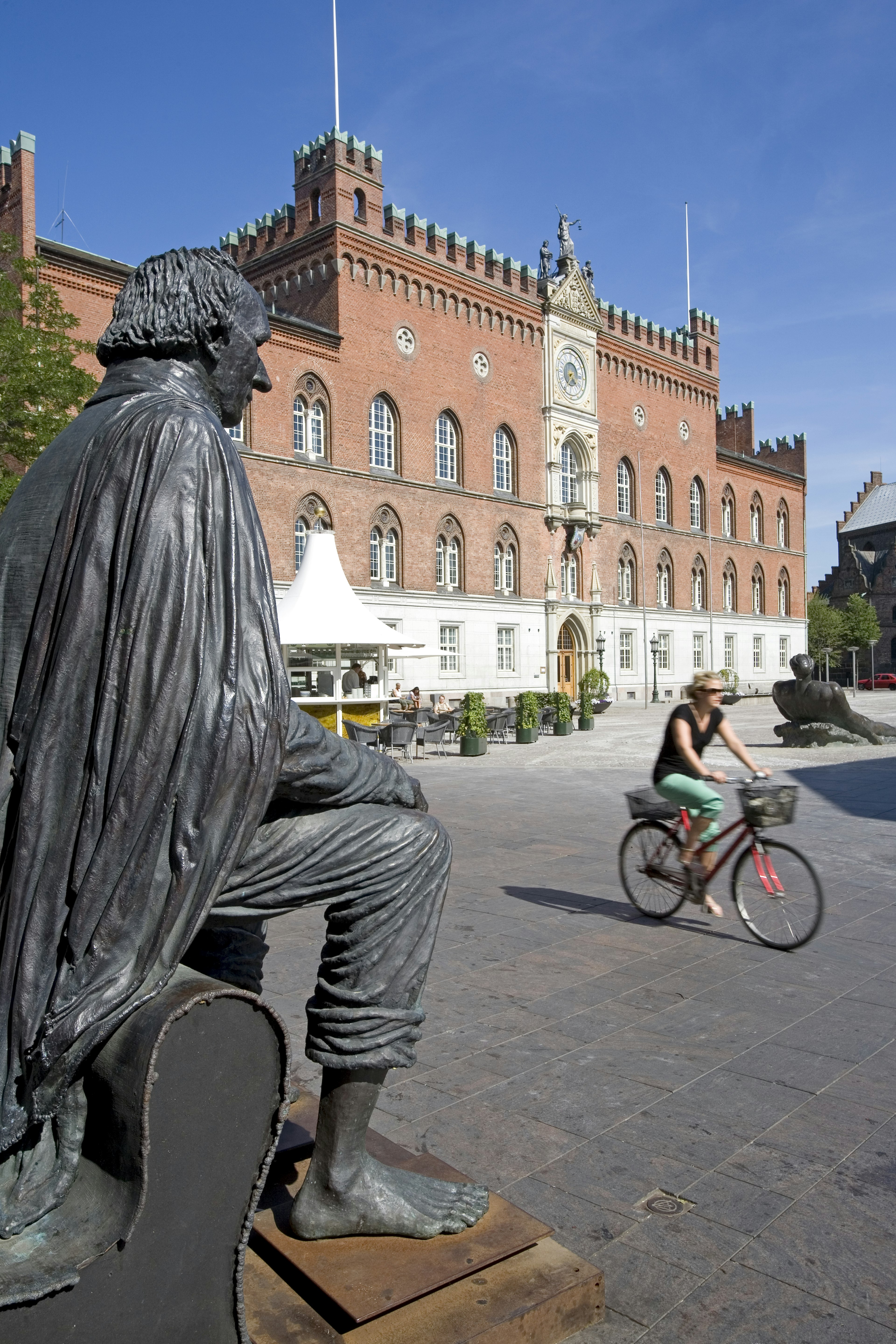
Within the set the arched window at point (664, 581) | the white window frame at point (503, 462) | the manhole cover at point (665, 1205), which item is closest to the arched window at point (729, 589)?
the arched window at point (664, 581)

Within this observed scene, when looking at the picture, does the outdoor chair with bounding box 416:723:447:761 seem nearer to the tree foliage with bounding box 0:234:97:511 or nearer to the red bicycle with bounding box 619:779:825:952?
the tree foliage with bounding box 0:234:97:511

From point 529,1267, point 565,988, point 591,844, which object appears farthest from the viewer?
point 591,844

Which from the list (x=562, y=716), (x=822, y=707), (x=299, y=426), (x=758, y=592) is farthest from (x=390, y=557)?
(x=758, y=592)

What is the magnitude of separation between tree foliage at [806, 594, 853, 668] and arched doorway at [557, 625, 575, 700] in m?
41.7

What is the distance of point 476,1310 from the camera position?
203 centimetres

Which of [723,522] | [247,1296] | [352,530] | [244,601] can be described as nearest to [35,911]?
[244,601]

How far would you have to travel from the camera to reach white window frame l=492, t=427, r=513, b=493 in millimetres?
39750

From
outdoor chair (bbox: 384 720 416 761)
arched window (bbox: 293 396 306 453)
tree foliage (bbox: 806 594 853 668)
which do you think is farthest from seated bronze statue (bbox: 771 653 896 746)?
tree foliage (bbox: 806 594 853 668)

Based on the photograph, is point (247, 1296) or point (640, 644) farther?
point (640, 644)

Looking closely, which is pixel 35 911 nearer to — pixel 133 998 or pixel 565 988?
pixel 133 998

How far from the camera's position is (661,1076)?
3807 mm

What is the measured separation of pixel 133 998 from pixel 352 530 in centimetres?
3267

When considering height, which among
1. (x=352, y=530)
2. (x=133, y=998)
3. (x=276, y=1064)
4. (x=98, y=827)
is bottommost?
(x=276, y=1064)

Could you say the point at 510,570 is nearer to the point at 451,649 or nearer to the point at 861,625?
the point at 451,649
